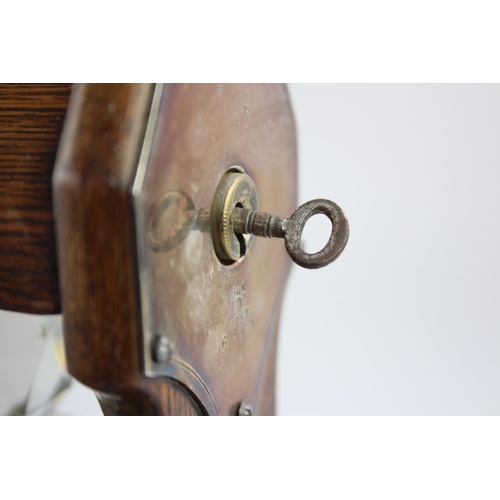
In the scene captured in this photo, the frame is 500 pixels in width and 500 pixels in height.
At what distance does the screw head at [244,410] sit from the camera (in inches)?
23.5

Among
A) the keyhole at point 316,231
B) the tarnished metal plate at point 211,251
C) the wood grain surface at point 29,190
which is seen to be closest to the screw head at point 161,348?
the tarnished metal plate at point 211,251

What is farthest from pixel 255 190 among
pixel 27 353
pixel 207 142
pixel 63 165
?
pixel 27 353

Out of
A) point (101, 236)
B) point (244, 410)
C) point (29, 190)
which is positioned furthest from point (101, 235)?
point (244, 410)

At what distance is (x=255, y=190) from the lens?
0.53 metres

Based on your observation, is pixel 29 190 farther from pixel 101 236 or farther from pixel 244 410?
pixel 244 410

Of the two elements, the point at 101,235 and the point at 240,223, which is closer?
the point at 101,235

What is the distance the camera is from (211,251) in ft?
1.57

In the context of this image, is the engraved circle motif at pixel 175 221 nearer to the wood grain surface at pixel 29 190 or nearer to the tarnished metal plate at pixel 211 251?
the tarnished metal plate at pixel 211 251

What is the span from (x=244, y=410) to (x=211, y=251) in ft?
0.73

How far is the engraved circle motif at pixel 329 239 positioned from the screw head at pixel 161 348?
124 millimetres

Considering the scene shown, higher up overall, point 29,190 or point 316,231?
point 316,231

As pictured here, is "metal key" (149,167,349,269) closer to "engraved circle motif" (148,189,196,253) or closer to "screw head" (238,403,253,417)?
"engraved circle motif" (148,189,196,253)

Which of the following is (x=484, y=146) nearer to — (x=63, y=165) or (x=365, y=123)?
(x=365, y=123)

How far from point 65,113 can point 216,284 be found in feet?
0.64
